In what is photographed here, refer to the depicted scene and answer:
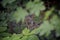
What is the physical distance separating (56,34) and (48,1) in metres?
0.42

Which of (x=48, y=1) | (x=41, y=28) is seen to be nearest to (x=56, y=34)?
(x=41, y=28)

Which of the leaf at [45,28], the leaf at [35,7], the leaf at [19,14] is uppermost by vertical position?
the leaf at [35,7]

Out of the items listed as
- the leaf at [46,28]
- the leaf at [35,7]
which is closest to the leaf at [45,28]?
the leaf at [46,28]

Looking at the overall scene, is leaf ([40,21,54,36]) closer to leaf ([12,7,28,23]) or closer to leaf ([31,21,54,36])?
leaf ([31,21,54,36])

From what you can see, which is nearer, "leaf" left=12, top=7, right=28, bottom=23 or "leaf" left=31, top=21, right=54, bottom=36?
"leaf" left=31, top=21, right=54, bottom=36

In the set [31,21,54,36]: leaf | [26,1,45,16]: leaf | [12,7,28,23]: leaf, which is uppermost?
[26,1,45,16]: leaf

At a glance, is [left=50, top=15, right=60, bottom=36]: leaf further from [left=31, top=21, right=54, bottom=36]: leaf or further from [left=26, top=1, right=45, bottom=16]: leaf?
[left=26, top=1, right=45, bottom=16]: leaf

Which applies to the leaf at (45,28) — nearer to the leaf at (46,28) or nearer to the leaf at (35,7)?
the leaf at (46,28)

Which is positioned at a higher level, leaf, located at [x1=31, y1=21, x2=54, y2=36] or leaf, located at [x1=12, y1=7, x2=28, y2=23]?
leaf, located at [x1=12, y1=7, x2=28, y2=23]

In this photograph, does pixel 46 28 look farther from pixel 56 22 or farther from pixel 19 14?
pixel 19 14

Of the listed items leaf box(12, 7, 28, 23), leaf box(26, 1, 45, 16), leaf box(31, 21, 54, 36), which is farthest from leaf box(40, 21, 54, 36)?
leaf box(12, 7, 28, 23)

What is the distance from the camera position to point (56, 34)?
2.18m

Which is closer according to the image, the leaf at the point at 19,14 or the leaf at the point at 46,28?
the leaf at the point at 46,28

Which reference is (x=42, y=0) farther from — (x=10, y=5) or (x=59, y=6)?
(x=10, y=5)
